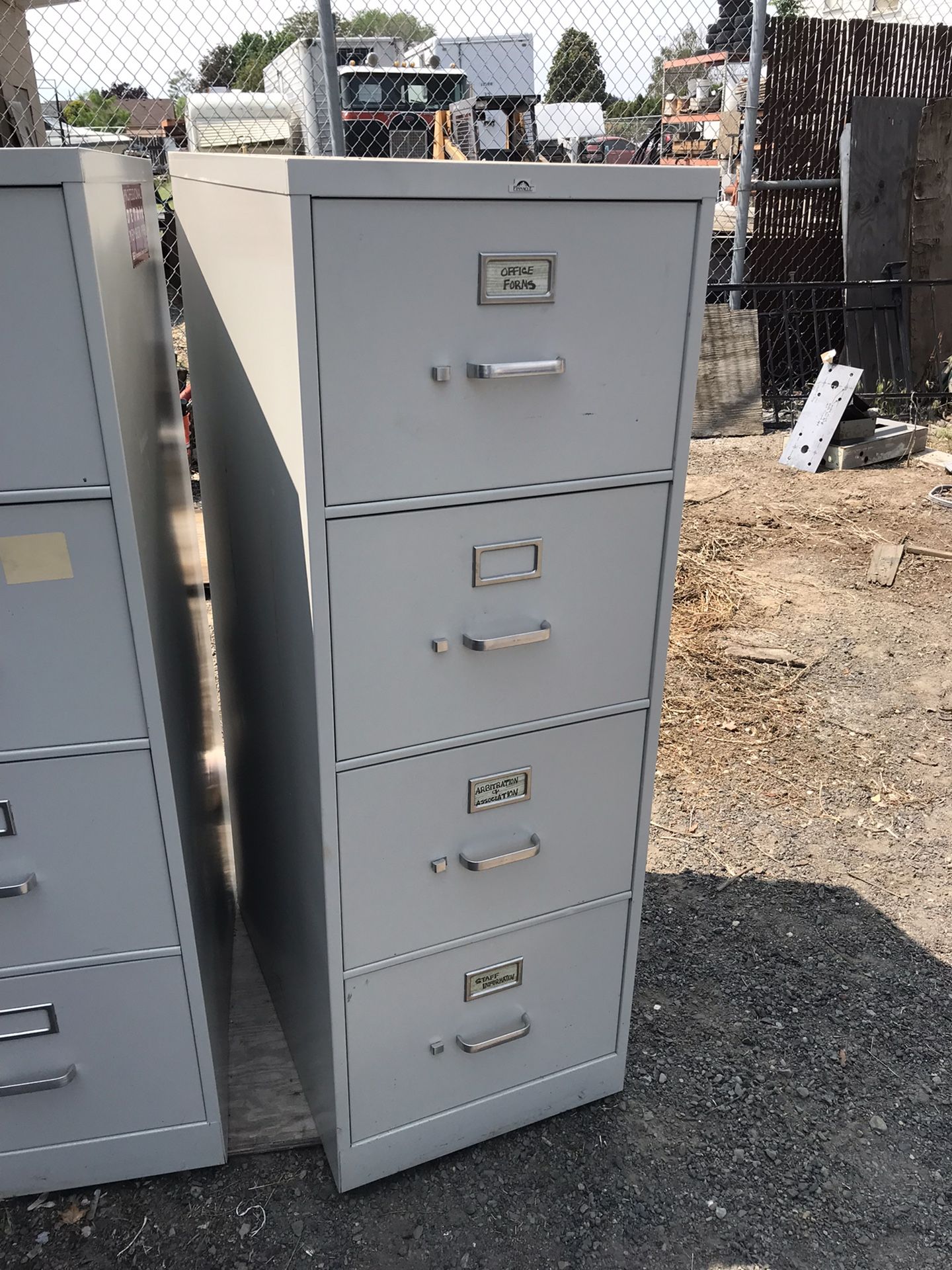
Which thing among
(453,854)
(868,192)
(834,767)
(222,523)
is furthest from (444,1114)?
(868,192)

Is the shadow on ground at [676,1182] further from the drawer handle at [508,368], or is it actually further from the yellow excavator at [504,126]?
the yellow excavator at [504,126]

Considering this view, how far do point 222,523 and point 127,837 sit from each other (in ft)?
2.33

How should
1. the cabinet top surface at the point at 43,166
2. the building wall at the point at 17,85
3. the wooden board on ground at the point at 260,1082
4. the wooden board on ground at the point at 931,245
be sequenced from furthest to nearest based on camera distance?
the wooden board on ground at the point at 931,245 → the building wall at the point at 17,85 → the wooden board on ground at the point at 260,1082 → the cabinet top surface at the point at 43,166

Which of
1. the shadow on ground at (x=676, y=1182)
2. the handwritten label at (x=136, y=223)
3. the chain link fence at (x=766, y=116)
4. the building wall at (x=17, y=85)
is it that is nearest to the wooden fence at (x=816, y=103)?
the chain link fence at (x=766, y=116)

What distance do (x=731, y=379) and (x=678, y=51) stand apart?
1.90 m

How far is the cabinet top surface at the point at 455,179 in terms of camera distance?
1.12 metres

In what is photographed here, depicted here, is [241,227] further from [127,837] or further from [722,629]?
[722,629]

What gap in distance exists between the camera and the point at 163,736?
4.58 feet

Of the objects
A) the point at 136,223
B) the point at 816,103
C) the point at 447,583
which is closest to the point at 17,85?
the point at 136,223

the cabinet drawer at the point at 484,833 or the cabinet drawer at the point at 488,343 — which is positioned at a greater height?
the cabinet drawer at the point at 488,343

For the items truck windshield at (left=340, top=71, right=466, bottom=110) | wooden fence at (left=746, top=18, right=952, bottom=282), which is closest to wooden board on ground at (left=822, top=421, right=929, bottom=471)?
wooden fence at (left=746, top=18, right=952, bottom=282)

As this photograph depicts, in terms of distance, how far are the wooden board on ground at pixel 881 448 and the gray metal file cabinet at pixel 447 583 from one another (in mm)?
4421

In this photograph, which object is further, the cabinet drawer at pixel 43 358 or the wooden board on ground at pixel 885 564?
the wooden board on ground at pixel 885 564

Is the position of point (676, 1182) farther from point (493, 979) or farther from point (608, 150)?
point (608, 150)
